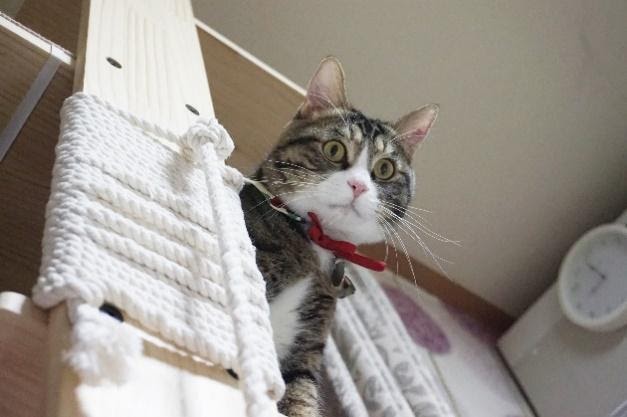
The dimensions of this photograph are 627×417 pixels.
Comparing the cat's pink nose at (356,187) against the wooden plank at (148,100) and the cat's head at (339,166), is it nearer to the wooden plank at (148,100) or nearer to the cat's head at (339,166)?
the cat's head at (339,166)

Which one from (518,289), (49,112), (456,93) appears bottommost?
(518,289)

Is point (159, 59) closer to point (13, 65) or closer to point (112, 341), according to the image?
point (13, 65)

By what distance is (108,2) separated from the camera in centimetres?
62

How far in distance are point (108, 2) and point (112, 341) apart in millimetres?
457

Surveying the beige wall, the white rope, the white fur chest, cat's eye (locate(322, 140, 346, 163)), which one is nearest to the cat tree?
the white rope

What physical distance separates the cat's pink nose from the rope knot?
377mm

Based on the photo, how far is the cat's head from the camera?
85 centimetres

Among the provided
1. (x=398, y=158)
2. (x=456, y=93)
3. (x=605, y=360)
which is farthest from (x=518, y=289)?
(x=398, y=158)

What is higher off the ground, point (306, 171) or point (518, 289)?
point (306, 171)

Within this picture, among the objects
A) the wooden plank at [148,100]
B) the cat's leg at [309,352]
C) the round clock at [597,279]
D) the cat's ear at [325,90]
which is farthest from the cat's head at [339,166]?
the round clock at [597,279]

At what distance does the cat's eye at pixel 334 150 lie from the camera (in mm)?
920

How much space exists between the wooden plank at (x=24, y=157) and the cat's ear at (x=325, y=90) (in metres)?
0.45

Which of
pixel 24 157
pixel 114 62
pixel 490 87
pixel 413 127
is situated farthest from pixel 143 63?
pixel 490 87

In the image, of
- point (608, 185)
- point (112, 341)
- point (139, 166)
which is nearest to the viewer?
point (112, 341)
